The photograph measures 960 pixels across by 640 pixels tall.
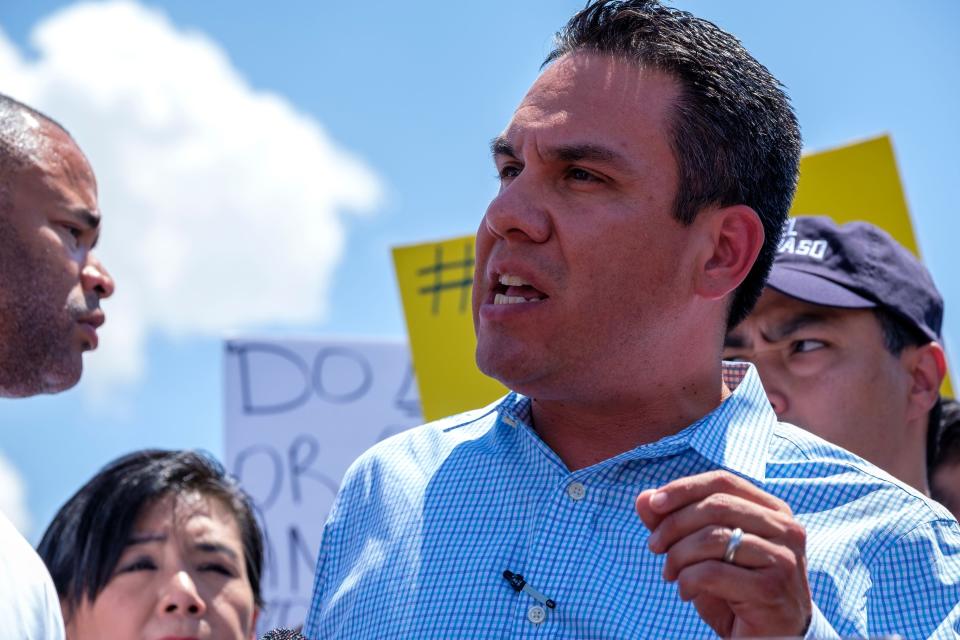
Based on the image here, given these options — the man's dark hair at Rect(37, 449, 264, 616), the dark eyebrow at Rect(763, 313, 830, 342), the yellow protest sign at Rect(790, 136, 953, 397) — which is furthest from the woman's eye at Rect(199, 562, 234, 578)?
the yellow protest sign at Rect(790, 136, 953, 397)

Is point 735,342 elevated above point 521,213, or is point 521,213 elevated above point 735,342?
point 521,213

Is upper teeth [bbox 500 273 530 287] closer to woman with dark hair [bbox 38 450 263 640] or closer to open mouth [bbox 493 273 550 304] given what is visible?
open mouth [bbox 493 273 550 304]

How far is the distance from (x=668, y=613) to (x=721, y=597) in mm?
320

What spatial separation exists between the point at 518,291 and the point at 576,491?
0.35 metres

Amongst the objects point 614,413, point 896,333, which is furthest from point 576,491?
point 896,333

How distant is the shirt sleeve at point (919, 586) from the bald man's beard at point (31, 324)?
206 cm

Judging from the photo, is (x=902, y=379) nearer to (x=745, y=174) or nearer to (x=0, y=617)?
(x=745, y=174)

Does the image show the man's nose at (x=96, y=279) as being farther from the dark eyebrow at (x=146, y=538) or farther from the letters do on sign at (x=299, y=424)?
the letters do on sign at (x=299, y=424)

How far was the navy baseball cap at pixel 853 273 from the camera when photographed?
113 inches

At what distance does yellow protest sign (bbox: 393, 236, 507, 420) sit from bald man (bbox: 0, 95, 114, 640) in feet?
4.84

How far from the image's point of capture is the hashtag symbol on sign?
4.63 meters

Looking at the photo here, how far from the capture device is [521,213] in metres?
2.01

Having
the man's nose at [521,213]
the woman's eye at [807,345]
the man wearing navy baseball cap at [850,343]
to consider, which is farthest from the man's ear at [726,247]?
the woman's eye at [807,345]

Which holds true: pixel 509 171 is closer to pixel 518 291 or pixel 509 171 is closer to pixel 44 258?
pixel 518 291
